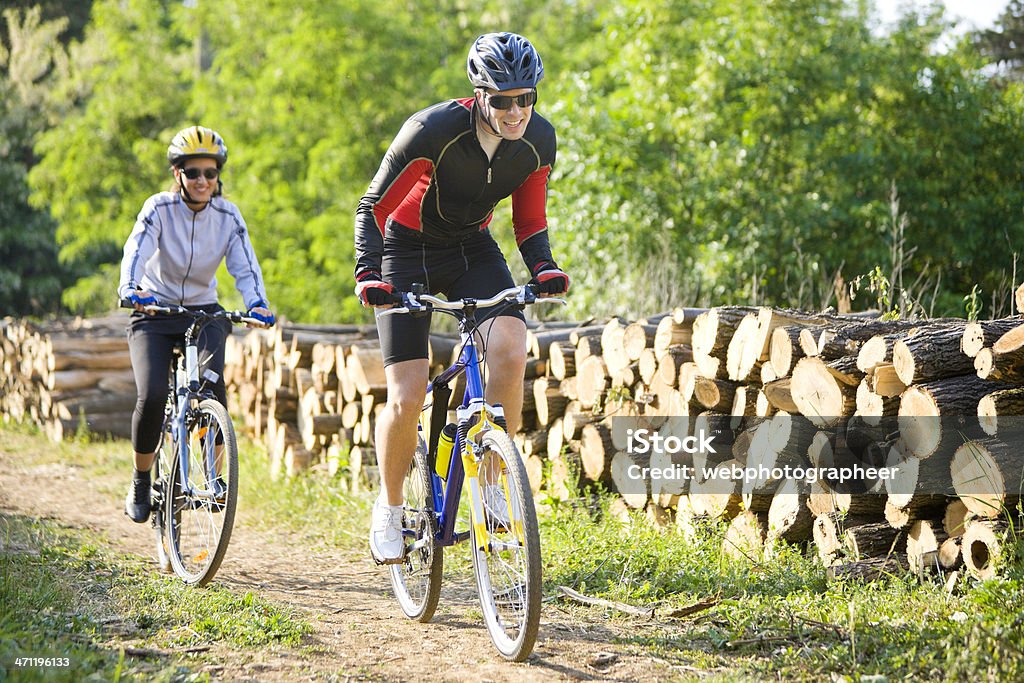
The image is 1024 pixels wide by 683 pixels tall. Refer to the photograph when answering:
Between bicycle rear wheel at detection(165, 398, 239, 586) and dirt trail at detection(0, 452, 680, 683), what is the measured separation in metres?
0.23

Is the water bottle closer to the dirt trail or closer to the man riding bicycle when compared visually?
the man riding bicycle

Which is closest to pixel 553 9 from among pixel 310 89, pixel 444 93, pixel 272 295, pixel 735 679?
pixel 444 93

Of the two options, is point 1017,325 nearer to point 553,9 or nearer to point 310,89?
point 310,89

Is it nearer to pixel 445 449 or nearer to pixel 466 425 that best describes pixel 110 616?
pixel 445 449

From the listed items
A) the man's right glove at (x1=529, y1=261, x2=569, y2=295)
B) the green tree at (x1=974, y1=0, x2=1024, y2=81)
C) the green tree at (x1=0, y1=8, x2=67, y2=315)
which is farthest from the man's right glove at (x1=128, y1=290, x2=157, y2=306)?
the green tree at (x1=0, y1=8, x2=67, y2=315)

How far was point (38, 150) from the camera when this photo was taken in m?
23.4

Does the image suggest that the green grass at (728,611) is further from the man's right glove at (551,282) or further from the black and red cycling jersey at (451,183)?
the black and red cycling jersey at (451,183)

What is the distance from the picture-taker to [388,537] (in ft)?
14.2

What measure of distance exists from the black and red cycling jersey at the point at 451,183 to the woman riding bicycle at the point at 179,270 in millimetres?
1345

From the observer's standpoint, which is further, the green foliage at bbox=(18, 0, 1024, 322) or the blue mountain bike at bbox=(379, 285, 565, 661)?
the green foliage at bbox=(18, 0, 1024, 322)

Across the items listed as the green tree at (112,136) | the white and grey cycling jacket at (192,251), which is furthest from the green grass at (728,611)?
the green tree at (112,136)

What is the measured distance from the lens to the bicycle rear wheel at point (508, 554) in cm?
348

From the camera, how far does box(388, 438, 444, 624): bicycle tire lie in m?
→ 4.21

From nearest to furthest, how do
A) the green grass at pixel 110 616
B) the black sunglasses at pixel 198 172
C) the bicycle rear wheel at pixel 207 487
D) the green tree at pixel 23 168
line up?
the green grass at pixel 110 616
the bicycle rear wheel at pixel 207 487
the black sunglasses at pixel 198 172
the green tree at pixel 23 168
